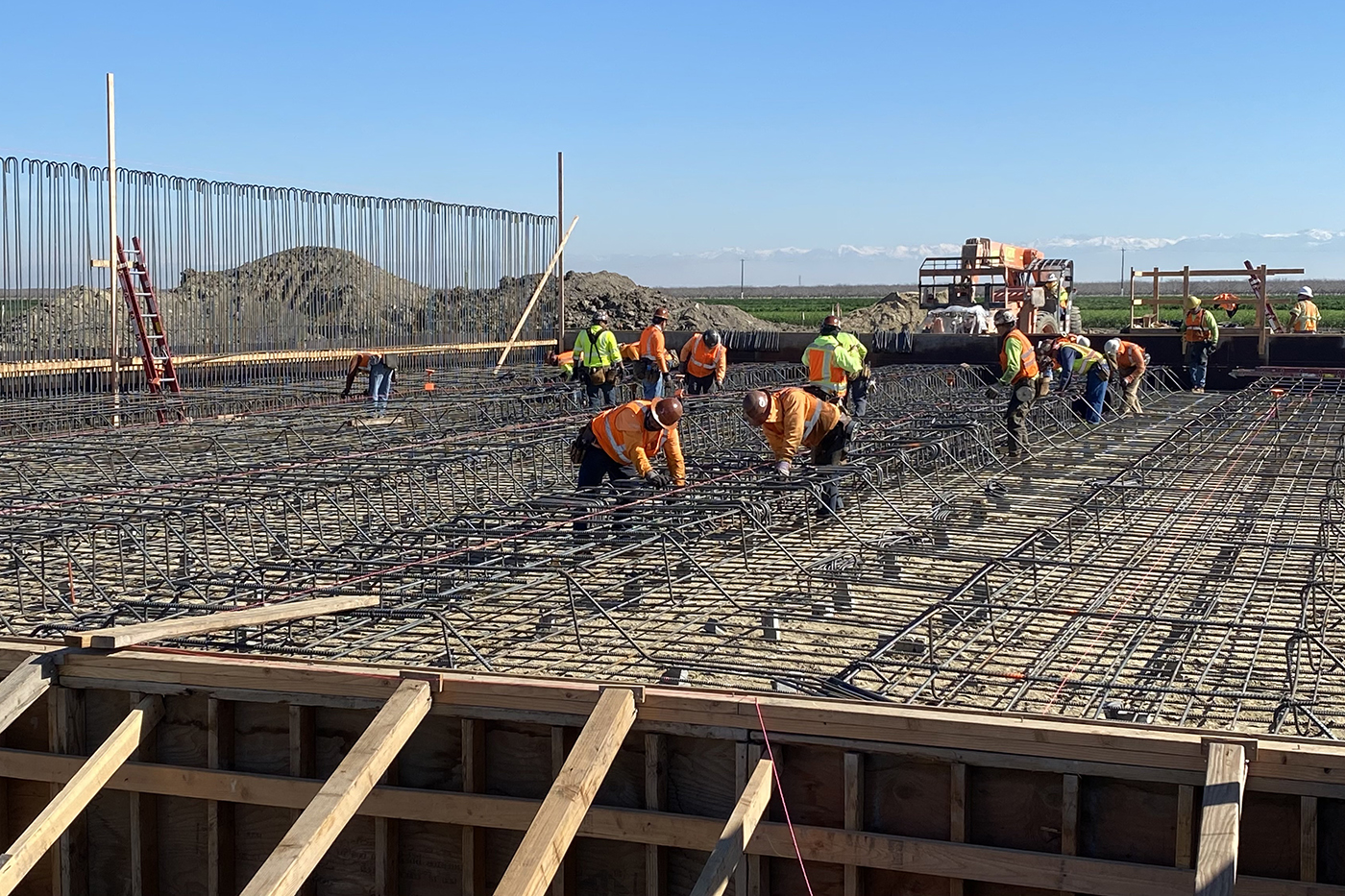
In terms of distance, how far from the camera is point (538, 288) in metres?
26.1

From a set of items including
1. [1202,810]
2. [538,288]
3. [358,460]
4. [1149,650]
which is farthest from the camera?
[538,288]

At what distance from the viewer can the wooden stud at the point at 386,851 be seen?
622 centimetres

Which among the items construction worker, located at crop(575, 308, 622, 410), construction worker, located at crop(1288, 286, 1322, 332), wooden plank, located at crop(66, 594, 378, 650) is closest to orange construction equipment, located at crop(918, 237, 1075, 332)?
construction worker, located at crop(1288, 286, 1322, 332)

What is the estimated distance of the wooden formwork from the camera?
517 cm

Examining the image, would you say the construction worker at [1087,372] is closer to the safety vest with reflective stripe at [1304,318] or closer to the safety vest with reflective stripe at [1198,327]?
the safety vest with reflective stripe at [1198,327]

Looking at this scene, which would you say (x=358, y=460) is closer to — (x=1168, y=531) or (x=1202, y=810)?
(x=1168, y=531)

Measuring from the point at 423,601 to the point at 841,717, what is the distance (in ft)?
10.3

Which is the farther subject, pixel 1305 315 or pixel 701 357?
pixel 1305 315

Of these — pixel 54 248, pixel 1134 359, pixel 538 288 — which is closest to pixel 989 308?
pixel 538 288

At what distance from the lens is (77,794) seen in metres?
5.72

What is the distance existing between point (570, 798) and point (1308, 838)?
243 centimetres

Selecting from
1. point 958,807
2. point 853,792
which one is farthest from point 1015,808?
point 853,792

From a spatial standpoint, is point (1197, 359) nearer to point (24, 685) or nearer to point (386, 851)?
point (386, 851)

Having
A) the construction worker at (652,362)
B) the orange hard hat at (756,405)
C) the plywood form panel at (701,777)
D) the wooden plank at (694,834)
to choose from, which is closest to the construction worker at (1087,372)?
the construction worker at (652,362)
